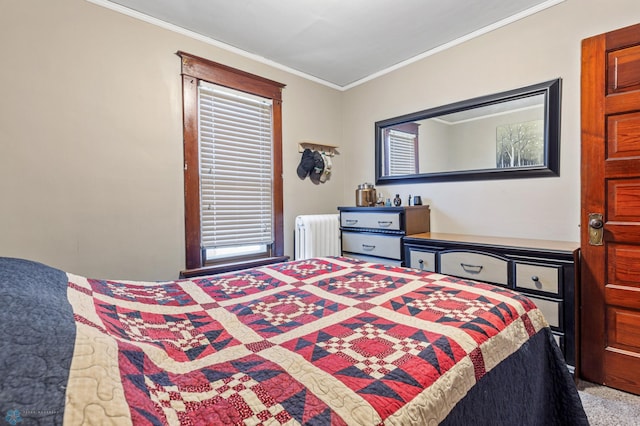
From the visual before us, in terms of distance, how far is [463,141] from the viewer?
277 centimetres

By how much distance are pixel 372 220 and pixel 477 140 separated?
1.17m

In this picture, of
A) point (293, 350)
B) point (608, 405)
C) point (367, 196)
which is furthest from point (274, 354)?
point (367, 196)

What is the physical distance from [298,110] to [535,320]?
2.87 meters

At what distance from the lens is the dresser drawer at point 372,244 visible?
2803 mm

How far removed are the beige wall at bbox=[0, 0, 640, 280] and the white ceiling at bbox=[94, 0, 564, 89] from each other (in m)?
0.11

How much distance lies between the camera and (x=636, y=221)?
1830mm

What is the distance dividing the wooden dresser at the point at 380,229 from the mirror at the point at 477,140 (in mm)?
505

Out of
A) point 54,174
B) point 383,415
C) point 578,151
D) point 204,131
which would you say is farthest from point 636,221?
point 54,174

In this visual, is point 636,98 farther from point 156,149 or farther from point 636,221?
point 156,149

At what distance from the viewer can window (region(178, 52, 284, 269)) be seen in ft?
8.43

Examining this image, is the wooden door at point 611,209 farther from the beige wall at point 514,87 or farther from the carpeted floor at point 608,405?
the beige wall at point 514,87

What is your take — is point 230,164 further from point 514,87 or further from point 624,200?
point 624,200

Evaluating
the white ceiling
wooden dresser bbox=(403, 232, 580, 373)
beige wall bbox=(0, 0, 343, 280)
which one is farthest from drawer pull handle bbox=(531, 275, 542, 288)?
beige wall bbox=(0, 0, 343, 280)

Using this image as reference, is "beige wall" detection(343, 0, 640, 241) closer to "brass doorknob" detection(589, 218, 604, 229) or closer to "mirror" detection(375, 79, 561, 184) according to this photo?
"mirror" detection(375, 79, 561, 184)
